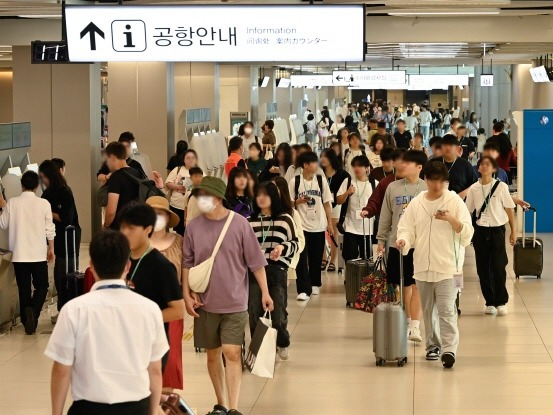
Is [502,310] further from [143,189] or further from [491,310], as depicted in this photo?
[143,189]

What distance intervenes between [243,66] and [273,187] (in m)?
25.1

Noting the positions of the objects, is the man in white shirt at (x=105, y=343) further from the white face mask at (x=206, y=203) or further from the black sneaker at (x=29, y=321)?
the black sneaker at (x=29, y=321)

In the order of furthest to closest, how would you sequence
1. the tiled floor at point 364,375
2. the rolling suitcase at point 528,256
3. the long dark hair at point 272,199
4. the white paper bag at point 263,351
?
the rolling suitcase at point 528,256
the long dark hair at point 272,199
the tiled floor at point 364,375
the white paper bag at point 263,351

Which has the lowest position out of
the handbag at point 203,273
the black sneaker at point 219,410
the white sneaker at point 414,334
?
the white sneaker at point 414,334

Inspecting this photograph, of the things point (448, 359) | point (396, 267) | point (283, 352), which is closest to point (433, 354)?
point (448, 359)

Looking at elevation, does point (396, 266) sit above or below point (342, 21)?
below

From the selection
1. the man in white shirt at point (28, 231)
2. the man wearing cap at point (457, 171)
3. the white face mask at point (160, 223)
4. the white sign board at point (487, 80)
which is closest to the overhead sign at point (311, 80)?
the white sign board at point (487, 80)

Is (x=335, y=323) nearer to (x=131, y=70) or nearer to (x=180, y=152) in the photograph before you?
(x=180, y=152)

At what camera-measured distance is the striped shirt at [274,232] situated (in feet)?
28.9

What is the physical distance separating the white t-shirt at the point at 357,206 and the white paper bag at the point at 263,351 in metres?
5.44

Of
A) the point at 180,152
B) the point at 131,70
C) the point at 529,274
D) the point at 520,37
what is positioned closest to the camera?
the point at 529,274

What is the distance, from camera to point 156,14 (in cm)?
969

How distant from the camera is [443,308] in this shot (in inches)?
355

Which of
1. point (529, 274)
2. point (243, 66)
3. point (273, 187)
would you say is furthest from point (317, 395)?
point (243, 66)
